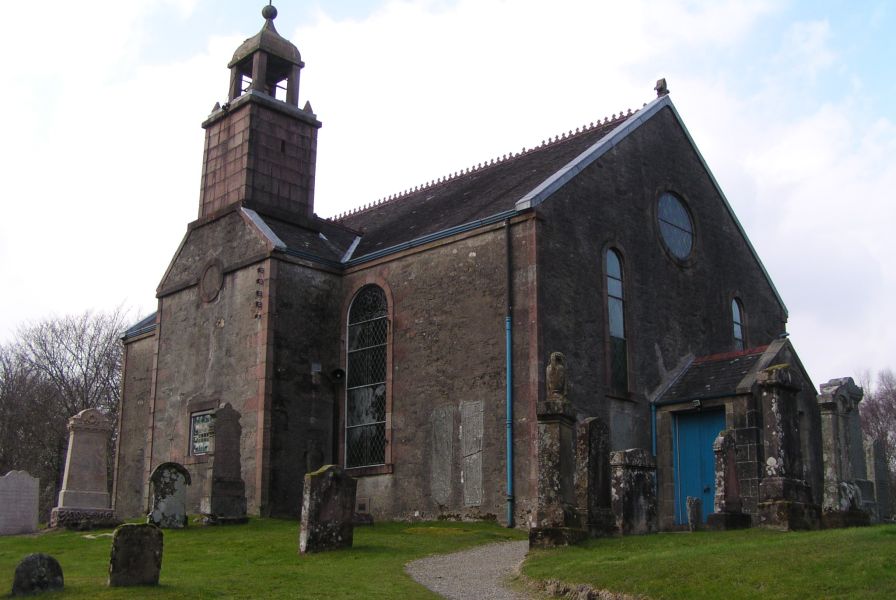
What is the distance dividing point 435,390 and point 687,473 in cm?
630

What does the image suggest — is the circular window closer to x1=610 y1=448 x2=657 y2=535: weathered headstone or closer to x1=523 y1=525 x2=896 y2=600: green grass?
x1=610 y1=448 x2=657 y2=535: weathered headstone

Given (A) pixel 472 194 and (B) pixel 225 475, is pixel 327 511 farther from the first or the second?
(A) pixel 472 194

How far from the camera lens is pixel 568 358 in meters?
21.1

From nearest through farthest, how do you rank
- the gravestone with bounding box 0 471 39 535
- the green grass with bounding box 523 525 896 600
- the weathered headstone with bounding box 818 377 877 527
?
the green grass with bounding box 523 525 896 600
the weathered headstone with bounding box 818 377 877 527
the gravestone with bounding box 0 471 39 535

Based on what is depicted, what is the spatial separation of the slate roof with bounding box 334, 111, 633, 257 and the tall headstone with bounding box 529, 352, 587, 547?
7412mm

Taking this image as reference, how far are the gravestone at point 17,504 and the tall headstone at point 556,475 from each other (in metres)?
13.7

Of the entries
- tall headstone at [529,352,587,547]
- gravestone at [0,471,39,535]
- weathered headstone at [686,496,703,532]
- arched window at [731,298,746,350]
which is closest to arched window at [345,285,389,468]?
weathered headstone at [686,496,703,532]

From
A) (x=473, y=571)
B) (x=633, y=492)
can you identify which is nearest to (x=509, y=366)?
(x=633, y=492)

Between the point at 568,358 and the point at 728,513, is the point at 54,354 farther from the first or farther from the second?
the point at 728,513

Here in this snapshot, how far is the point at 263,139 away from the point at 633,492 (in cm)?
1614

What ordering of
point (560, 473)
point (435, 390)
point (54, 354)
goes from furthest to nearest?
point (54, 354)
point (435, 390)
point (560, 473)

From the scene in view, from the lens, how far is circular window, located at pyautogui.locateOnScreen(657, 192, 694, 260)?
25719 mm

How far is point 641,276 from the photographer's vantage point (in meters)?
24.2

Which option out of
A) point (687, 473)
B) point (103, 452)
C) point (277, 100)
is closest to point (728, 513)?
point (687, 473)
